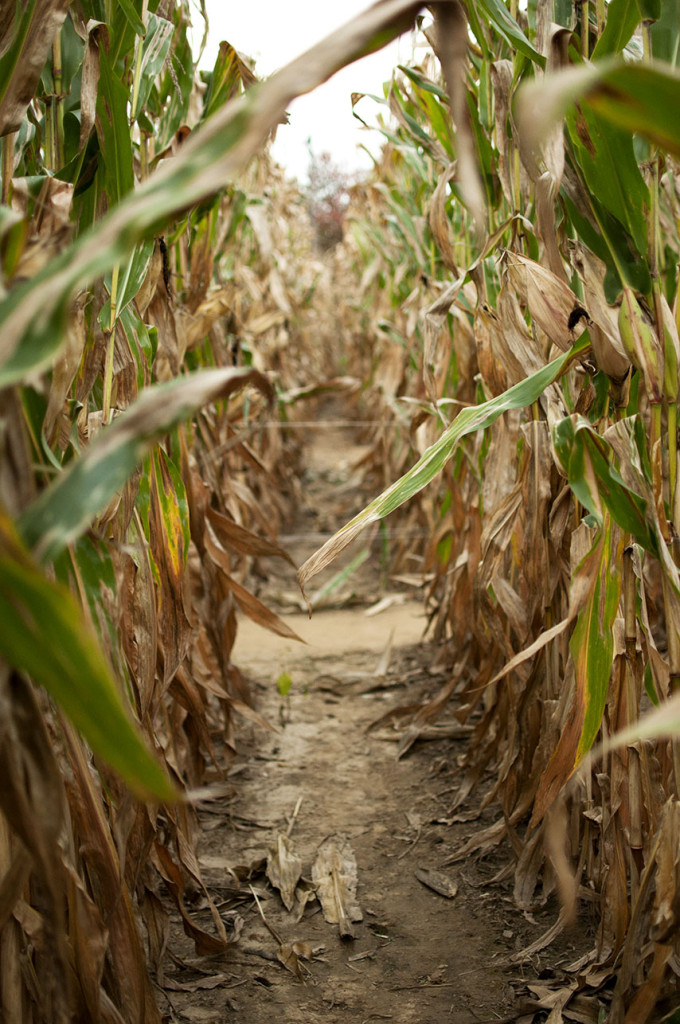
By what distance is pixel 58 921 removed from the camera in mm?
498

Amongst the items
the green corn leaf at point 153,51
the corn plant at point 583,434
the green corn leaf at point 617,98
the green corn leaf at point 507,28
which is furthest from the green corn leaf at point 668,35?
the green corn leaf at point 153,51

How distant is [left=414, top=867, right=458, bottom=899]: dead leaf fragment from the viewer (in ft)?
4.09

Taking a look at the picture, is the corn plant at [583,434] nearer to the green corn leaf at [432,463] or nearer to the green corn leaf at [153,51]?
the green corn leaf at [432,463]

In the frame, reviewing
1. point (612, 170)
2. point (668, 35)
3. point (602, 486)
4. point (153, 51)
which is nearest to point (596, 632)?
point (602, 486)

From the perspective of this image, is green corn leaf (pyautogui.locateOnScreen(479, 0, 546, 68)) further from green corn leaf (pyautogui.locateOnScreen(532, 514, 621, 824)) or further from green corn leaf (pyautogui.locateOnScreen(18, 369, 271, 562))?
green corn leaf (pyautogui.locateOnScreen(18, 369, 271, 562))

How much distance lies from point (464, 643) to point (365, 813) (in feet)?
1.50

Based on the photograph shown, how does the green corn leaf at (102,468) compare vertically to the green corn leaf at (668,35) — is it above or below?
below

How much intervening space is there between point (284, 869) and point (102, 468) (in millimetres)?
1068

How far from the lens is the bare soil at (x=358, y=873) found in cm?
102

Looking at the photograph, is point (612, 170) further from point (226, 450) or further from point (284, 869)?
point (284, 869)

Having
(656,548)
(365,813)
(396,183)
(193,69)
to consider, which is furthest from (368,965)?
(396,183)

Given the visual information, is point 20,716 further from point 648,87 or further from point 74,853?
point 648,87

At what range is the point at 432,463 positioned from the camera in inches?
31.3

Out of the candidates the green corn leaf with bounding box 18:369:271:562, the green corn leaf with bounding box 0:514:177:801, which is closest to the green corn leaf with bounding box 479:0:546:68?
the green corn leaf with bounding box 18:369:271:562
